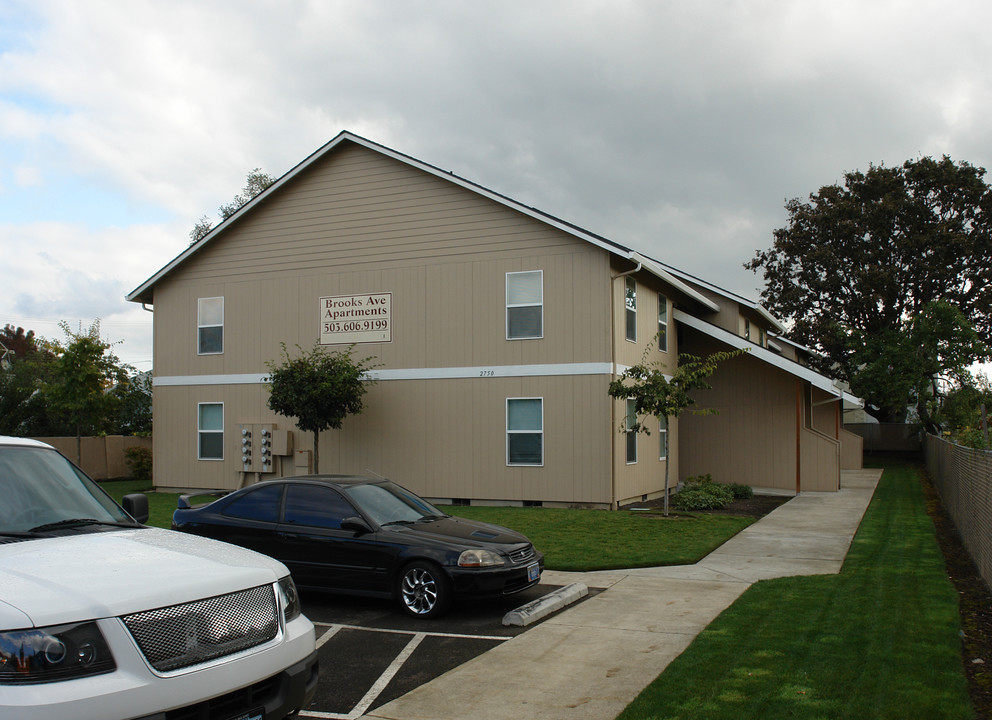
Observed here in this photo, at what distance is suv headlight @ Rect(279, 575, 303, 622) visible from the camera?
16.0 feet

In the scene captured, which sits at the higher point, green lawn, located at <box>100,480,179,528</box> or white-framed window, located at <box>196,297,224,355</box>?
white-framed window, located at <box>196,297,224,355</box>

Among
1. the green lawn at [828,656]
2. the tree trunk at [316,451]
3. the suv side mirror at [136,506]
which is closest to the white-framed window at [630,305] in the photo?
the tree trunk at [316,451]

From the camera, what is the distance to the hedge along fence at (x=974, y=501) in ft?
31.8

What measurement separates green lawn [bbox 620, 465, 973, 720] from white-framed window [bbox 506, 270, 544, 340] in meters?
9.13

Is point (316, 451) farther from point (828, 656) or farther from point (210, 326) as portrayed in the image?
point (828, 656)

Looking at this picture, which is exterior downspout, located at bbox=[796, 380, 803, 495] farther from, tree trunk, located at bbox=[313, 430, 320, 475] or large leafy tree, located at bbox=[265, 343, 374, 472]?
tree trunk, located at bbox=[313, 430, 320, 475]

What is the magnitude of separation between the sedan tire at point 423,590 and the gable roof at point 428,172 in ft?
33.3

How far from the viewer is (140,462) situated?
27.6 meters

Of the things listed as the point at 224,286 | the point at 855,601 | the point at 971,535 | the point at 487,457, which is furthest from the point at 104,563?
the point at 224,286

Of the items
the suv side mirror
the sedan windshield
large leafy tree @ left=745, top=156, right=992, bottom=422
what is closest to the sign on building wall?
the sedan windshield

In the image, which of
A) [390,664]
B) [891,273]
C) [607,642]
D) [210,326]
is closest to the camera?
[390,664]

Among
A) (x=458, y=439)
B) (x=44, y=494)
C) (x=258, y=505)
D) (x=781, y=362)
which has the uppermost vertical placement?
(x=781, y=362)

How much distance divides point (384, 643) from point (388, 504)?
6.80 feet

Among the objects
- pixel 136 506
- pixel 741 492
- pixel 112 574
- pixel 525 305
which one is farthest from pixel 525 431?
pixel 112 574
